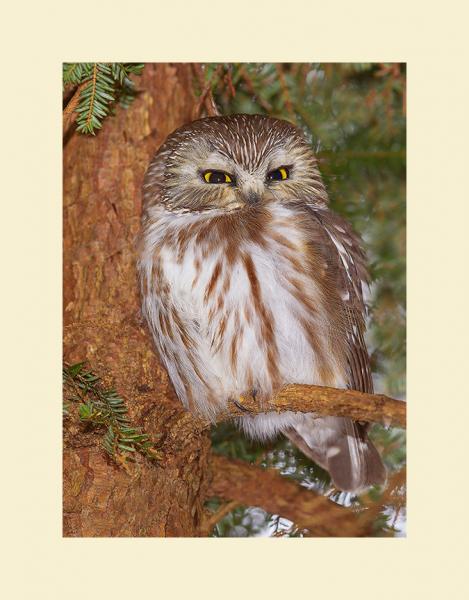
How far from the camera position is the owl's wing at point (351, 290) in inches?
118

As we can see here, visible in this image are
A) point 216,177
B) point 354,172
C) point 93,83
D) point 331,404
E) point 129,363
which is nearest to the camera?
point 331,404

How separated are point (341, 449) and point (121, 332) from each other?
90 cm

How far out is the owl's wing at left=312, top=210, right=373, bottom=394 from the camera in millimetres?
2992

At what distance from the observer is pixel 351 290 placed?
3.02 m

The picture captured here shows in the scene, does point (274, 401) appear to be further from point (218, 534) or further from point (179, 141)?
point (179, 141)

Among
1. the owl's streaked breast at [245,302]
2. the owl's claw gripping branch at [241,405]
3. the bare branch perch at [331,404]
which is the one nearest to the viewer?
the bare branch perch at [331,404]

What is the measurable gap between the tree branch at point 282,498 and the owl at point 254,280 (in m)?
0.12

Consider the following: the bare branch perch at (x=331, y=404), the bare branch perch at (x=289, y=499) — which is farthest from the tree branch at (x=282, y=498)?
the bare branch perch at (x=331, y=404)

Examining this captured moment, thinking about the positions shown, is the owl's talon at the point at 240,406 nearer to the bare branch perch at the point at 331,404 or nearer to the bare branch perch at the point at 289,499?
the bare branch perch at the point at 331,404

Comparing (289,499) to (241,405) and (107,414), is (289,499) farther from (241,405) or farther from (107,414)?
(107,414)

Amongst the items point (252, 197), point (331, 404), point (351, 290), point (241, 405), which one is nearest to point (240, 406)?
point (241, 405)

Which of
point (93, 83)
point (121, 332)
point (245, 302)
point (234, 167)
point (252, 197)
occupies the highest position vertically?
point (93, 83)

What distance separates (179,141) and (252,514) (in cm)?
137
